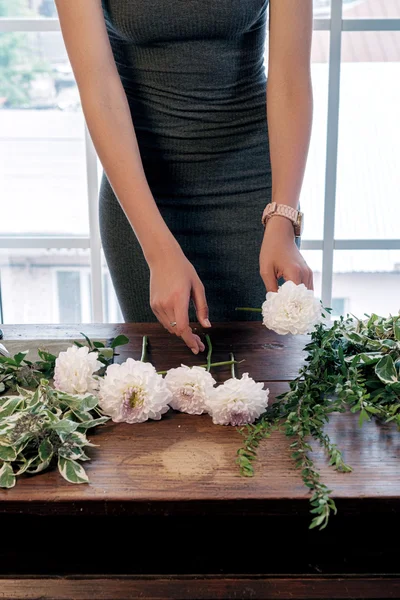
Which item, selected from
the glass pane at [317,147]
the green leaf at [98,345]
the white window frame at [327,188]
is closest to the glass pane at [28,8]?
the white window frame at [327,188]

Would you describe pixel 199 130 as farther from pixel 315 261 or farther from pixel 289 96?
pixel 315 261

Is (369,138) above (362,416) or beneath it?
above

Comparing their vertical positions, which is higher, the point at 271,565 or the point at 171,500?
the point at 171,500

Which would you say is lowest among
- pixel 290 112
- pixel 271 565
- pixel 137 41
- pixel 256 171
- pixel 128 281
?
pixel 271 565

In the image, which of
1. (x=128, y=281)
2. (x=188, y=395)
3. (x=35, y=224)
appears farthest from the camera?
(x=35, y=224)

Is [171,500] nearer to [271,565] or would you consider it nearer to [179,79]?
[271,565]

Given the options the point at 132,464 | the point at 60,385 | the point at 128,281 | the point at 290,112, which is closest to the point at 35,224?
the point at 128,281

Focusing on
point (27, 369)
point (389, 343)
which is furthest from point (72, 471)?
point (389, 343)

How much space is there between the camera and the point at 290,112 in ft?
4.41

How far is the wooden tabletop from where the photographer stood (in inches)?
26.5

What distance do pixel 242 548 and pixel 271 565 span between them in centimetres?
4

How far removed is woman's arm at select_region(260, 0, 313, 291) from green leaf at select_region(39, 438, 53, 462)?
0.67 metres

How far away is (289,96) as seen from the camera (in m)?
1.35

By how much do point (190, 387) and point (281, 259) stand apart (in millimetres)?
363
